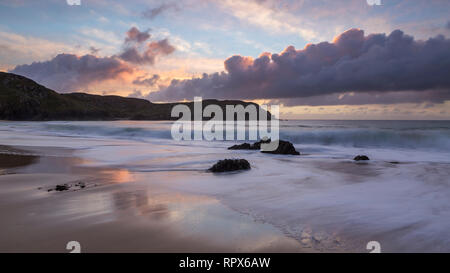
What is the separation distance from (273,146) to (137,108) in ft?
453

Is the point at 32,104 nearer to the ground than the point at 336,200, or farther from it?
farther from it

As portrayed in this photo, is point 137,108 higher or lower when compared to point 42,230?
higher

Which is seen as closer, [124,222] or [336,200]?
[124,222]

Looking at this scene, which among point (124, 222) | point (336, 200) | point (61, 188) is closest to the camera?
point (124, 222)

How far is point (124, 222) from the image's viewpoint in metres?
3.52

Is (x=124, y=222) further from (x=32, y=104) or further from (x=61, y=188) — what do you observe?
(x=32, y=104)

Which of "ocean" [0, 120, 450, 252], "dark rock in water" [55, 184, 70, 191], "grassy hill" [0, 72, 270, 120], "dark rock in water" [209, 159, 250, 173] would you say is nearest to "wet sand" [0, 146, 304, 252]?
"dark rock in water" [55, 184, 70, 191]

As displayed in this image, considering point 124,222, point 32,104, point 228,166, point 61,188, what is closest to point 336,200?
point 228,166

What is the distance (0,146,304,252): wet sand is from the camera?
2891mm

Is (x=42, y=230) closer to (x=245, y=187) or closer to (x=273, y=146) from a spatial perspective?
(x=245, y=187)

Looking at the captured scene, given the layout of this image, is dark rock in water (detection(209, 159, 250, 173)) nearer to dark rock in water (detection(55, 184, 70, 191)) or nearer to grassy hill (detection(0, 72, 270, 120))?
dark rock in water (detection(55, 184, 70, 191))

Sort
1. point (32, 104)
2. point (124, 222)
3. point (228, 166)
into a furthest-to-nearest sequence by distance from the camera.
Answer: point (32, 104)
point (228, 166)
point (124, 222)

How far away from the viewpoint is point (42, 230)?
10.5 feet
